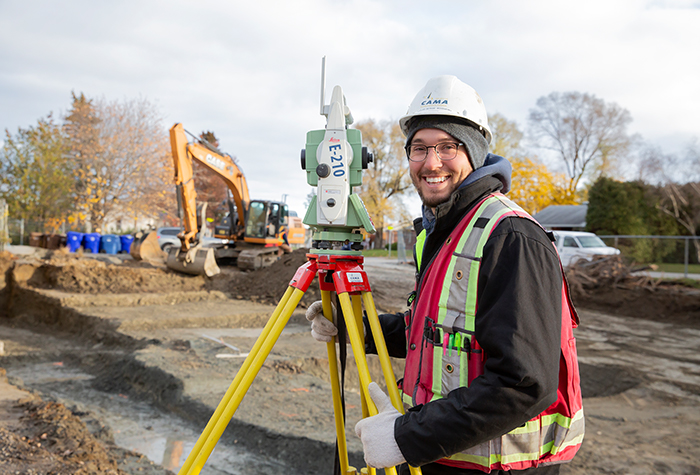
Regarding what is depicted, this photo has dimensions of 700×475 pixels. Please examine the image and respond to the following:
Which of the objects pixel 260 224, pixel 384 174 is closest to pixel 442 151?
pixel 260 224

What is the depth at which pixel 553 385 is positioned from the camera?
1166mm

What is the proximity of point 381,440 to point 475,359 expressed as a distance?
348mm

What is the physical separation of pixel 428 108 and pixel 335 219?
62 centimetres

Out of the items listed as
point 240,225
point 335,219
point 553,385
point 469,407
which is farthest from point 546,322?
point 240,225

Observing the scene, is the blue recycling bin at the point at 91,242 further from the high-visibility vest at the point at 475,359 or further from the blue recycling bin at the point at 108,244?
the high-visibility vest at the point at 475,359

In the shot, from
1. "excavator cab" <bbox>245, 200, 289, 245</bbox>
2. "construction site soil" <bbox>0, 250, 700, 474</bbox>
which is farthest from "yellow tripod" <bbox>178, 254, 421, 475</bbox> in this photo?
"excavator cab" <bbox>245, 200, 289, 245</bbox>

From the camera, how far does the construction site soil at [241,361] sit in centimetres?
382

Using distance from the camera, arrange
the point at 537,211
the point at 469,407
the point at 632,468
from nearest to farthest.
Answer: the point at 469,407 < the point at 632,468 < the point at 537,211

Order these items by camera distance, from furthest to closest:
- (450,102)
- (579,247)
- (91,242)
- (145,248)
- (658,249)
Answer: (91,242), (145,248), (579,247), (658,249), (450,102)

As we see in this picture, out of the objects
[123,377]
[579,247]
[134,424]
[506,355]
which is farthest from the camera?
[579,247]

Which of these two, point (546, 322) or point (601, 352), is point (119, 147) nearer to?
point (601, 352)

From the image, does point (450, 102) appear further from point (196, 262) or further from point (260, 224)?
point (260, 224)

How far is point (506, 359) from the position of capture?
1131mm

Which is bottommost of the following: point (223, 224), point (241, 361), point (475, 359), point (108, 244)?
point (241, 361)
